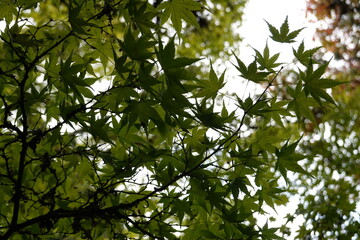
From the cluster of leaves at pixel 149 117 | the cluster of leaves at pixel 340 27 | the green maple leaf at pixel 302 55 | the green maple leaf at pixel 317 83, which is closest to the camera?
the cluster of leaves at pixel 149 117

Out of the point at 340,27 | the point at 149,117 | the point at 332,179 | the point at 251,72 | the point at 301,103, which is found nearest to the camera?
the point at 149,117

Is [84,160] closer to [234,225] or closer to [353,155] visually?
[234,225]

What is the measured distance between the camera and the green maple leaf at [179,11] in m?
1.24

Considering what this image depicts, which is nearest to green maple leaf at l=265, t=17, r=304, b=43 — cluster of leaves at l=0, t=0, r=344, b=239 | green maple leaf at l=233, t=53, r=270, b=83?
cluster of leaves at l=0, t=0, r=344, b=239

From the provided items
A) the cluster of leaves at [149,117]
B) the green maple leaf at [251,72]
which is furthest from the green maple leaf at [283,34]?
the green maple leaf at [251,72]

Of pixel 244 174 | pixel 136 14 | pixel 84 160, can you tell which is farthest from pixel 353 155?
pixel 136 14

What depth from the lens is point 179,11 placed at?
4.14 feet

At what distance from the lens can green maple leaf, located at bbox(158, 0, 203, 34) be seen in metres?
1.24

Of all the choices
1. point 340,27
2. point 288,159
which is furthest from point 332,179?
point 340,27

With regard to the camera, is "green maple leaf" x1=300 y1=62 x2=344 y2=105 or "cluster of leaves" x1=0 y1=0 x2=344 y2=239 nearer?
"cluster of leaves" x1=0 y1=0 x2=344 y2=239

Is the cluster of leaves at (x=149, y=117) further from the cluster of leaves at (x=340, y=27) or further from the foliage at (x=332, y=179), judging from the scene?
the cluster of leaves at (x=340, y=27)

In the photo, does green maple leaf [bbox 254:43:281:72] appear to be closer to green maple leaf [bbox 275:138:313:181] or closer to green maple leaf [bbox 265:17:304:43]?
green maple leaf [bbox 265:17:304:43]

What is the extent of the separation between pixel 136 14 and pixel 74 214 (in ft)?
1.90

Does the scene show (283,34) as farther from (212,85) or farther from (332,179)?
(332,179)
